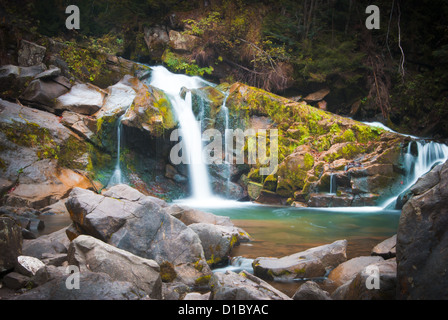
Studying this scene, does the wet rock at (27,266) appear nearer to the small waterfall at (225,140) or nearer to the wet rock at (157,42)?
the small waterfall at (225,140)

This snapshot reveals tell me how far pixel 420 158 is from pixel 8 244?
11628 mm

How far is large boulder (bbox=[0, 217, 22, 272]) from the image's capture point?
10.7ft

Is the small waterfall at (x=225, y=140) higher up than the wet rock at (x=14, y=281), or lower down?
higher up

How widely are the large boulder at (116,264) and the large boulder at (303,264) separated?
5.41 ft

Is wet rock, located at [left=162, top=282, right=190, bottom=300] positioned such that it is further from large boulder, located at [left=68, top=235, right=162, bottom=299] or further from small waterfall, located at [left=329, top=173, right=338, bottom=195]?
small waterfall, located at [left=329, top=173, right=338, bottom=195]

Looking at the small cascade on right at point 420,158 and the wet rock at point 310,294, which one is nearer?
the wet rock at point 310,294

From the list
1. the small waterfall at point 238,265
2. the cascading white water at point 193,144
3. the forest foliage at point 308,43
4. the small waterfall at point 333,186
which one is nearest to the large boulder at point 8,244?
the small waterfall at point 238,265

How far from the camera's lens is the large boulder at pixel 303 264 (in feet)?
13.7

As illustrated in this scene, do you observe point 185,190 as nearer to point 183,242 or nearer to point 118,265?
point 183,242

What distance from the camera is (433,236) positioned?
8.18 ft

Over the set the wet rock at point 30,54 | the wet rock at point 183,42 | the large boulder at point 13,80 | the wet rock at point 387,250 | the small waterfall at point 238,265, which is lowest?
the small waterfall at point 238,265

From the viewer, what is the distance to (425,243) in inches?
99.2

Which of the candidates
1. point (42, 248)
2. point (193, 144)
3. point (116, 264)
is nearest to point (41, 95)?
point (193, 144)

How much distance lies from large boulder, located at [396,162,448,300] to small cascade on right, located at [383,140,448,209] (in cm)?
824
